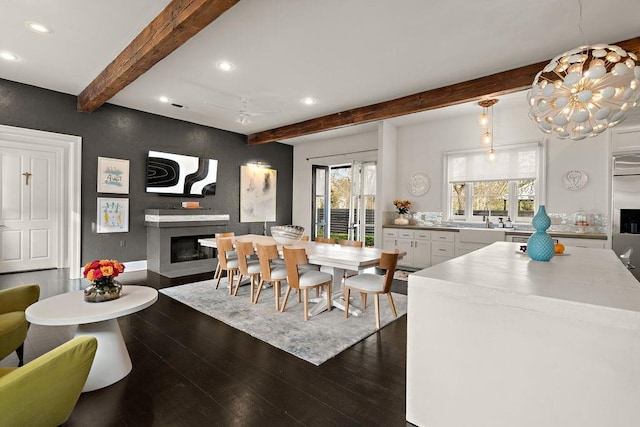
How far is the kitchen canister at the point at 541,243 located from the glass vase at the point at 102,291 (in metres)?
3.02

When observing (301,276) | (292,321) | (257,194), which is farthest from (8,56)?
(257,194)

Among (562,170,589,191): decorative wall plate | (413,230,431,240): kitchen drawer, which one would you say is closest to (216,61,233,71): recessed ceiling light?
(413,230,431,240): kitchen drawer

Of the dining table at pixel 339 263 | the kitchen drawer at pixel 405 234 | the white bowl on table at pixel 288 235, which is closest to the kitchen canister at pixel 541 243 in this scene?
the dining table at pixel 339 263

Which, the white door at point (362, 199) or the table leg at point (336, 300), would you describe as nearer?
the table leg at point (336, 300)

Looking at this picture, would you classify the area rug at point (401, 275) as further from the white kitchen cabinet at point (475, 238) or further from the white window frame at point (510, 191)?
the white window frame at point (510, 191)

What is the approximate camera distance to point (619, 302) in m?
1.23

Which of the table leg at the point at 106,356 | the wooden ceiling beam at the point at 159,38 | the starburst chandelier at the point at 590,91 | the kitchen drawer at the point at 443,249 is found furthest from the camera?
the kitchen drawer at the point at 443,249

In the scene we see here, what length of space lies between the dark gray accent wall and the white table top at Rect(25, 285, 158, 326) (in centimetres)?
354

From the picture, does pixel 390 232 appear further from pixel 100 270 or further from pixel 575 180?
pixel 100 270

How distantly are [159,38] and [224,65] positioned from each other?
1037mm

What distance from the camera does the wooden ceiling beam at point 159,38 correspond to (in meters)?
2.42

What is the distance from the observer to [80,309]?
204cm

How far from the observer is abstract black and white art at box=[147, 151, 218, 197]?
234 inches

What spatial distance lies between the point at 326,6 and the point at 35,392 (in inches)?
122
